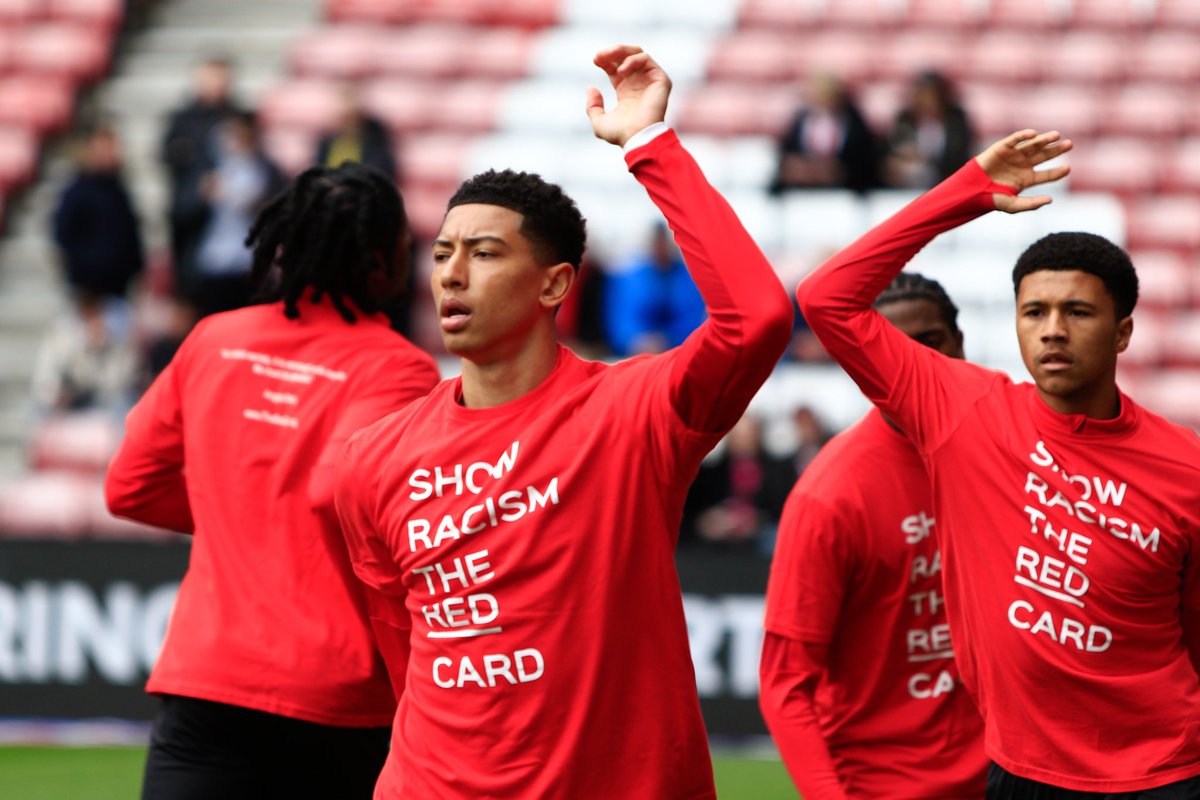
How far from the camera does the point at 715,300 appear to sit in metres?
3.49

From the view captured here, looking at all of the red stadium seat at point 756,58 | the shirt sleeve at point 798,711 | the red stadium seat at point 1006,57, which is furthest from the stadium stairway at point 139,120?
the shirt sleeve at point 798,711

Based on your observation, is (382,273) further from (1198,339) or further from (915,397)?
(1198,339)

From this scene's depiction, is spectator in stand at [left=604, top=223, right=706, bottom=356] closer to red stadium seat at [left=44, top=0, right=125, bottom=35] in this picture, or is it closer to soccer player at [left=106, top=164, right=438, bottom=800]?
soccer player at [left=106, top=164, right=438, bottom=800]

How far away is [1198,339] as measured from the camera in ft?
39.4

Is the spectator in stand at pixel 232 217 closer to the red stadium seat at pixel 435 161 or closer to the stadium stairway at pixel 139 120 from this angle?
the stadium stairway at pixel 139 120

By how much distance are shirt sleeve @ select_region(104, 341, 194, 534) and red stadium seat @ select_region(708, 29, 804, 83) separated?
10313mm

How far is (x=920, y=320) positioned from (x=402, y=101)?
1081 centimetres

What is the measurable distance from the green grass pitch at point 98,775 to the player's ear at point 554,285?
180 inches

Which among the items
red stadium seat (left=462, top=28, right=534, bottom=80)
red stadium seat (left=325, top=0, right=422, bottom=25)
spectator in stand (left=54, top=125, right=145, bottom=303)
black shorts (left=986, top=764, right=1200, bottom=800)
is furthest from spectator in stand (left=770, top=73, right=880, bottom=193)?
black shorts (left=986, top=764, right=1200, bottom=800)

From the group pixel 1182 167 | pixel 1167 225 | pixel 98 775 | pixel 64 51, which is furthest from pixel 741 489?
pixel 64 51

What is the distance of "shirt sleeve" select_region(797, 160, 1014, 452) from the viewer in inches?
161

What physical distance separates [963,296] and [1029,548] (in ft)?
27.0

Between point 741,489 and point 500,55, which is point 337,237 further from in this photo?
point 500,55

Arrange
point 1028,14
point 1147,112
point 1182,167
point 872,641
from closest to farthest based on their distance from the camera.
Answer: point 872,641 → point 1182,167 → point 1147,112 → point 1028,14
